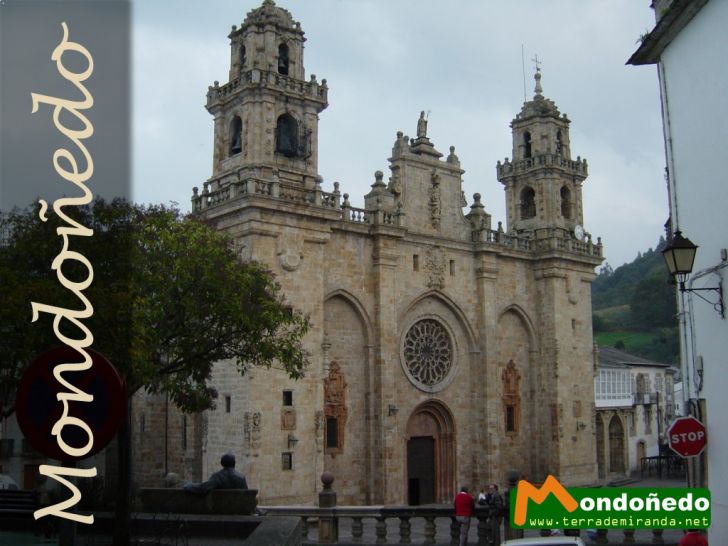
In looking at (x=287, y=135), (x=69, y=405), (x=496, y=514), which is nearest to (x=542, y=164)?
(x=287, y=135)

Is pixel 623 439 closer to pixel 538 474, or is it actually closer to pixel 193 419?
pixel 538 474

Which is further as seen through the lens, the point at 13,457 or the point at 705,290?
the point at 13,457

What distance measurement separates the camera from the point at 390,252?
30938 millimetres

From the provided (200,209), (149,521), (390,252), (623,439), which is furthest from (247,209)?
(623,439)

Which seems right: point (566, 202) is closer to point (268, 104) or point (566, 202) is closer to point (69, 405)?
point (268, 104)

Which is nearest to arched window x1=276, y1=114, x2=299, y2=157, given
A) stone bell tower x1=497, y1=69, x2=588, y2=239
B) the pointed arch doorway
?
the pointed arch doorway

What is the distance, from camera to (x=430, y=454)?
32.9m

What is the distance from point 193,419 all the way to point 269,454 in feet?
11.9

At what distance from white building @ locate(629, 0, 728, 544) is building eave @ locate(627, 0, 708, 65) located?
0.02 meters

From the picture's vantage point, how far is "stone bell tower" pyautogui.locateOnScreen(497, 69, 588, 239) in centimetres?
3919

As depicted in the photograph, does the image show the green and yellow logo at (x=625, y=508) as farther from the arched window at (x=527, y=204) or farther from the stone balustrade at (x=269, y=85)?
the arched window at (x=527, y=204)

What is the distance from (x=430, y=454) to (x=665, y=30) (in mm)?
23220

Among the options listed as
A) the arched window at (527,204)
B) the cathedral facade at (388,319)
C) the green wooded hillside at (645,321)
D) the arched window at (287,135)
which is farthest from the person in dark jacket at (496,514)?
the green wooded hillside at (645,321)

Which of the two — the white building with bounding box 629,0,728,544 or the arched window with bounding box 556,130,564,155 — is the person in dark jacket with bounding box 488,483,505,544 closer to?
the white building with bounding box 629,0,728,544
